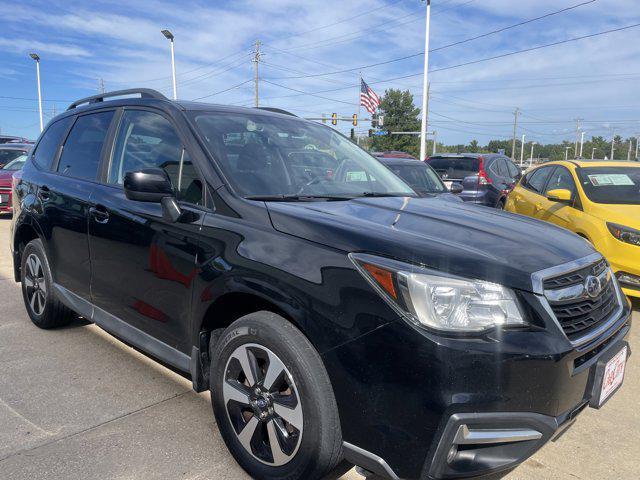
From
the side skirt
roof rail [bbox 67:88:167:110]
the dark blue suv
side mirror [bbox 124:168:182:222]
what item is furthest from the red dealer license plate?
the dark blue suv

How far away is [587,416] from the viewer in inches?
121

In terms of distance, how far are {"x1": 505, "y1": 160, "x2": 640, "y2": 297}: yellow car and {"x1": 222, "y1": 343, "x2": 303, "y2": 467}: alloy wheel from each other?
13.6ft

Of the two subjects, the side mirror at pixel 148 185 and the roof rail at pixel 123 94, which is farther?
the roof rail at pixel 123 94

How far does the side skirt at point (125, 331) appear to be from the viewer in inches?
108

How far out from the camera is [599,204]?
5598 millimetres

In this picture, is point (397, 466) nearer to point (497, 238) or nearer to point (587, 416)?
point (497, 238)

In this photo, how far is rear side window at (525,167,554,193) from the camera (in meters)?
7.23

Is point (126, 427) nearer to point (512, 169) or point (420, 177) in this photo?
point (420, 177)

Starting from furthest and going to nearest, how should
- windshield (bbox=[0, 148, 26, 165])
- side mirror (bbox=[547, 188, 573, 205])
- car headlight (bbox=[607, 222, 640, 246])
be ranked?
windshield (bbox=[0, 148, 26, 165]) → side mirror (bbox=[547, 188, 573, 205]) → car headlight (bbox=[607, 222, 640, 246])

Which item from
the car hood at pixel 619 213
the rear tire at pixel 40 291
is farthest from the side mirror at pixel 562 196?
the rear tire at pixel 40 291

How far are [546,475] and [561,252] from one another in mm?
1100

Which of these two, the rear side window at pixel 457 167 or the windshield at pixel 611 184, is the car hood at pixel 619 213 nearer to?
the windshield at pixel 611 184

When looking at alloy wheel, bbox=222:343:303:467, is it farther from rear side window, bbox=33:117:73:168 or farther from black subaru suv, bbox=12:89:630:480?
rear side window, bbox=33:117:73:168

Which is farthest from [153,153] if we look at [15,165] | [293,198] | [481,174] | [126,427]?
[15,165]
